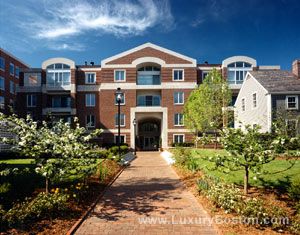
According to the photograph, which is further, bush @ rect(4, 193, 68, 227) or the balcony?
the balcony

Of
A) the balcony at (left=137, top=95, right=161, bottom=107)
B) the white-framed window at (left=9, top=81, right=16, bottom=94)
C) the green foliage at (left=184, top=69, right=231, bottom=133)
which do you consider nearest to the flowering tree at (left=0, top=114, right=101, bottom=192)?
the green foliage at (left=184, top=69, right=231, bottom=133)

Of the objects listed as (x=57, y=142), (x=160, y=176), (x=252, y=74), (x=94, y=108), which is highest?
(x=252, y=74)

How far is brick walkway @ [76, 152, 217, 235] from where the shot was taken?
6.00m

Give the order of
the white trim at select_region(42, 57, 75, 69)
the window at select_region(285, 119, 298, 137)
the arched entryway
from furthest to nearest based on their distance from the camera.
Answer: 1. the arched entryway
2. the white trim at select_region(42, 57, 75, 69)
3. the window at select_region(285, 119, 298, 137)

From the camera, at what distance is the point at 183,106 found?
1361 inches

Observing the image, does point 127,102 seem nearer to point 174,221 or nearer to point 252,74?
point 252,74

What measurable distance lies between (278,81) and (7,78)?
153 feet

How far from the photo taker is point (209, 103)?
2677 cm

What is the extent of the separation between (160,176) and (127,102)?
22.7m

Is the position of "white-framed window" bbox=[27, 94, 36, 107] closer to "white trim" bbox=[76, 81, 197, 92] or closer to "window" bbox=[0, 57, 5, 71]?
"window" bbox=[0, 57, 5, 71]

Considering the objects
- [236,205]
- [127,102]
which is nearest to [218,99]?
[127,102]

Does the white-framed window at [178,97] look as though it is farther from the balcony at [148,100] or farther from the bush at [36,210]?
the bush at [36,210]

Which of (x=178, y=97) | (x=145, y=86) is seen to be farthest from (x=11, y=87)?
(x=178, y=97)

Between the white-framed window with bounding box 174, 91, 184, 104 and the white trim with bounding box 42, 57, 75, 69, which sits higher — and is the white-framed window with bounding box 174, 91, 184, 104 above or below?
below
